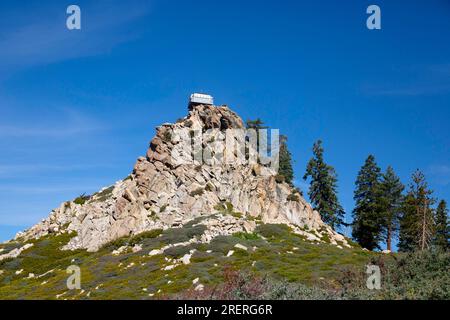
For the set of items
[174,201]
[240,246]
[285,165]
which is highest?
[285,165]

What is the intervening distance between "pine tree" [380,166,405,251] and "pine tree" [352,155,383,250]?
2.37 feet

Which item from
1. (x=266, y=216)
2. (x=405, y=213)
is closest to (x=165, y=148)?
(x=266, y=216)

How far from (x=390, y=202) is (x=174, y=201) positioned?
3699cm

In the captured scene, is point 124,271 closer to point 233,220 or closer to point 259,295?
point 233,220

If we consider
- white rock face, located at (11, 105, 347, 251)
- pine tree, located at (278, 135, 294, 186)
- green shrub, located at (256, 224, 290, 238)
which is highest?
pine tree, located at (278, 135, 294, 186)

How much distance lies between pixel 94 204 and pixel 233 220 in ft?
78.8

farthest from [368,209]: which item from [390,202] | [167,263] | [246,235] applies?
[167,263]

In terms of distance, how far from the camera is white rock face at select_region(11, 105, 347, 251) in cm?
6625

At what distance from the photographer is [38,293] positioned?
145 feet

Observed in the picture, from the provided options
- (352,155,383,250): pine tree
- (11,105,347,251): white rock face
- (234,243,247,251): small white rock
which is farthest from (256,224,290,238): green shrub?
(352,155,383,250): pine tree

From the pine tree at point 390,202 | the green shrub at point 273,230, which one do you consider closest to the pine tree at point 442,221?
the pine tree at point 390,202

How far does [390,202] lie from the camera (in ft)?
262

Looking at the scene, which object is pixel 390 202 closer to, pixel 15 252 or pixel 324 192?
pixel 324 192

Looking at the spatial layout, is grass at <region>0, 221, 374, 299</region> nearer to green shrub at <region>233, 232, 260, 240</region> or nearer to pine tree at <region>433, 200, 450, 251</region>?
green shrub at <region>233, 232, 260, 240</region>
